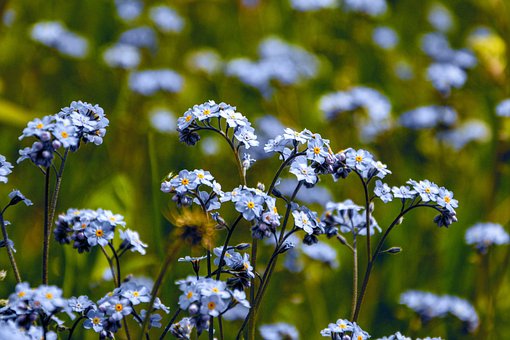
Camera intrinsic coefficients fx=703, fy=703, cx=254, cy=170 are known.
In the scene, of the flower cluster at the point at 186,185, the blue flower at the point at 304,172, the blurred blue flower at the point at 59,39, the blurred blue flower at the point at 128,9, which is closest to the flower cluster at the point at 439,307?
the blue flower at the point at 304,172

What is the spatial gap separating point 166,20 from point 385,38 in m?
1.58

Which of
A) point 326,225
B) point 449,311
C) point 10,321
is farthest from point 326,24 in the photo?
point 10,321

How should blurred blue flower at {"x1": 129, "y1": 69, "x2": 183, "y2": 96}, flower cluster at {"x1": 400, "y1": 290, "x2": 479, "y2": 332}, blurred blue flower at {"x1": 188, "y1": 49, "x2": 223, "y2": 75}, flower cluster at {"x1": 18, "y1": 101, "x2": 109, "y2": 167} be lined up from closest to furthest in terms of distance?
flower cluster at {"x1": 18, "y1": 101, "x2": 109, "y2": 167}, flower cluster at {"x1": 400, "y1": 290, "x2": 479, "y2": 332}, blurred blue flower at {"x1": 129, "y1": 69, "x2": 183, "y2": 96}, blurred blue flower at {"x1": 188, "y1": 49, "x2": 223, "y2": 75}

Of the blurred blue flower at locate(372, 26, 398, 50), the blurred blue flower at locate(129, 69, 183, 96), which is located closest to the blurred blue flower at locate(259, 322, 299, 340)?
the blurred blue flower at locate(129, 69, 183, 96)

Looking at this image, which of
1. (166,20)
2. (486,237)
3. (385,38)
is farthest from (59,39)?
(486,237)

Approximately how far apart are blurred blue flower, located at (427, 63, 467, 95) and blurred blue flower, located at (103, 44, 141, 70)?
1.73 metres

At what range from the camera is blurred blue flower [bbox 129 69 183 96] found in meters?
3.95

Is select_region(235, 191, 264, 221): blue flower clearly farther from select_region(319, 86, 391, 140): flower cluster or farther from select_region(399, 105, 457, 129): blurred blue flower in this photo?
select_region(399, 105, 457, 129): blurred blue flower

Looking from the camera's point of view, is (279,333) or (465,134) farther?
(465,134)

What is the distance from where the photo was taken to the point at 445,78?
3.79 meters

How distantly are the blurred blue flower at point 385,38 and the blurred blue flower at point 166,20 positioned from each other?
1.41 metres

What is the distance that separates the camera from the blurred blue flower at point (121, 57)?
4145 mm

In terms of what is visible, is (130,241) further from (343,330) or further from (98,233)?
(343,330)

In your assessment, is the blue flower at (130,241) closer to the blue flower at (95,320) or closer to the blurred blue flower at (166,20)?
the blue flower at (95,320)
